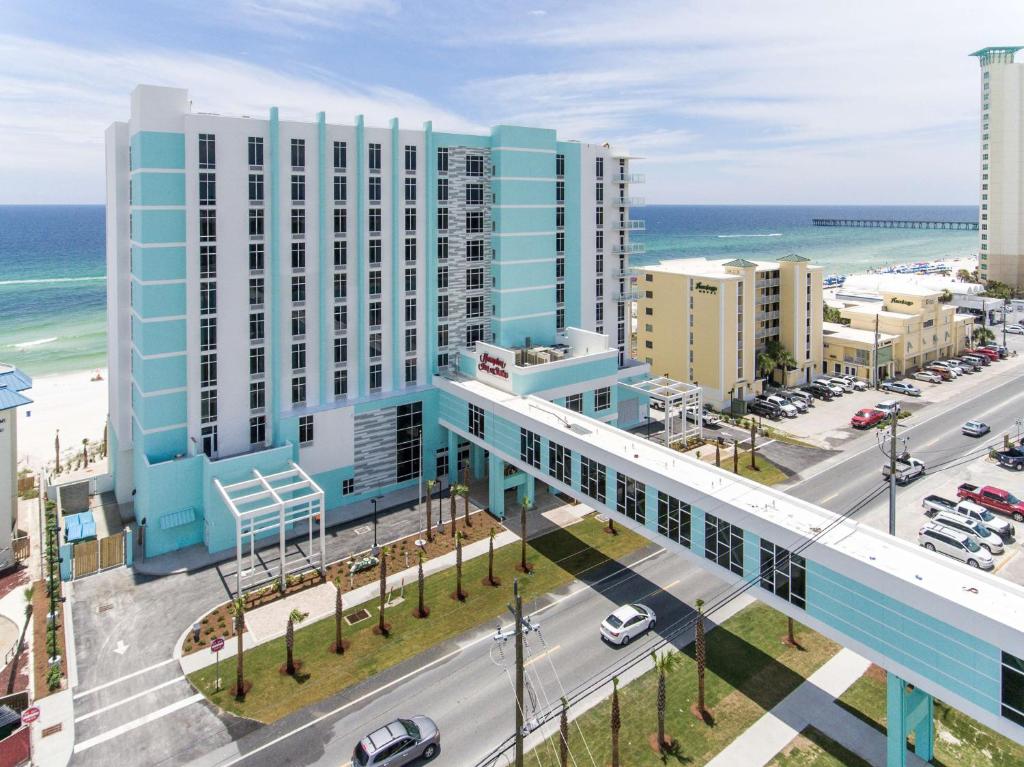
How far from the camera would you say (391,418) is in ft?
192

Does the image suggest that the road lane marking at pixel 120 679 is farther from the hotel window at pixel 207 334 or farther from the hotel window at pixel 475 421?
the hotel window at pixel 475 421

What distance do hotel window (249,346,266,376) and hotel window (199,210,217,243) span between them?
865cm

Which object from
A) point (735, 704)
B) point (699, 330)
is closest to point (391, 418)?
point (735, 704)

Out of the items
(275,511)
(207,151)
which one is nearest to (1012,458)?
(275,511)

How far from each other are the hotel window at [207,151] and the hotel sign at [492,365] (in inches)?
1000

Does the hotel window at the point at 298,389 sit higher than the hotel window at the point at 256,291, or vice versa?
the hotel window at the point at 256,291

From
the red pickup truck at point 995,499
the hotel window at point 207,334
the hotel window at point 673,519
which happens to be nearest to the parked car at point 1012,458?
the red pickup truck at point 995,499

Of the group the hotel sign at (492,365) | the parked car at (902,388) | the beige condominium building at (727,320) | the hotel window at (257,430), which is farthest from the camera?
the parked car at (902,388)

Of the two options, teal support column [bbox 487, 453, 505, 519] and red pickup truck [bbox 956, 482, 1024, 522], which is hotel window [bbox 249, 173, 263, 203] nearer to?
teal support column [bbox 487, 453, 505, 519]

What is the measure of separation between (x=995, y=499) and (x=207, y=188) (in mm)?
65001

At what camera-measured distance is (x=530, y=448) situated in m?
50.9

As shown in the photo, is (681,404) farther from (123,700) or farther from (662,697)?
(123,700)

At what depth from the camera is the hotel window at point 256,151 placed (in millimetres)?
50281

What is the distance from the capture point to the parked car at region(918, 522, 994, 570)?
4516 cm
